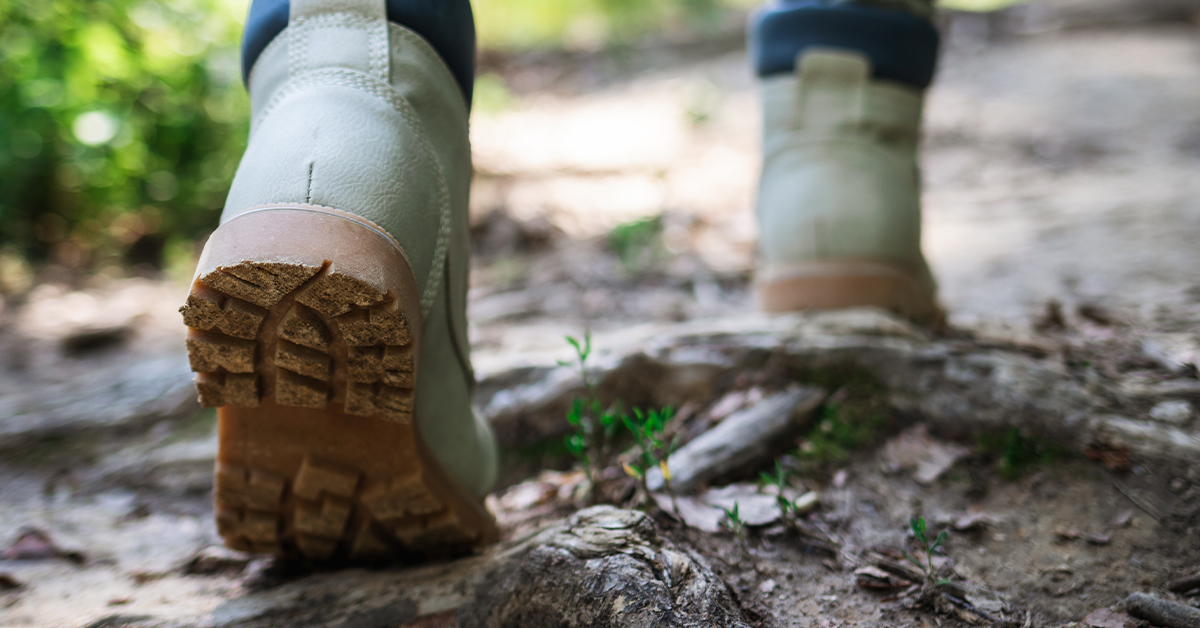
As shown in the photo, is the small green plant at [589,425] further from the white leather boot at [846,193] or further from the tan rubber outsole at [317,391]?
the white leather boot at [846,193]

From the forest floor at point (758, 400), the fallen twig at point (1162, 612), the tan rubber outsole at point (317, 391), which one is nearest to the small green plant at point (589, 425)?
the forest floor at point (758, 400)

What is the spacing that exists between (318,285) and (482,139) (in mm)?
3574

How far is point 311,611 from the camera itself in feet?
3.02

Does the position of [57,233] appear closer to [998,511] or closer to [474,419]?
[474,419]

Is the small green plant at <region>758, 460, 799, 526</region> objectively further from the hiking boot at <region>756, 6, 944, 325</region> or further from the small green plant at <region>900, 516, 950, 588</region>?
the hiking boot at <region>756, 6, 944, 325</region>

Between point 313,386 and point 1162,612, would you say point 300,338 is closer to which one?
point 313,386

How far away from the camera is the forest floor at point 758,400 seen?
92 cm

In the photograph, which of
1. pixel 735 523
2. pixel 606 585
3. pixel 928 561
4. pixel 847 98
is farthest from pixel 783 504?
pixel 847 98

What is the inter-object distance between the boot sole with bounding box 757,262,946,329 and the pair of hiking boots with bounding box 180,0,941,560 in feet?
2.63

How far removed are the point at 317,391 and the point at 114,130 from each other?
2839 millimetres

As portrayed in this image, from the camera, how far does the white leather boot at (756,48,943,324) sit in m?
1.53

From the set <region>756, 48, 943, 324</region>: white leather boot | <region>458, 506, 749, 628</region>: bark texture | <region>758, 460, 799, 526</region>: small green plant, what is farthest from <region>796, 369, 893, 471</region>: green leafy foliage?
<region>458, 506, 749, 628</region>: bark texture

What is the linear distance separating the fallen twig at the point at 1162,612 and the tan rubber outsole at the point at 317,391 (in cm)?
81

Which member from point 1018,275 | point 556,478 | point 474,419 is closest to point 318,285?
point 474,419
